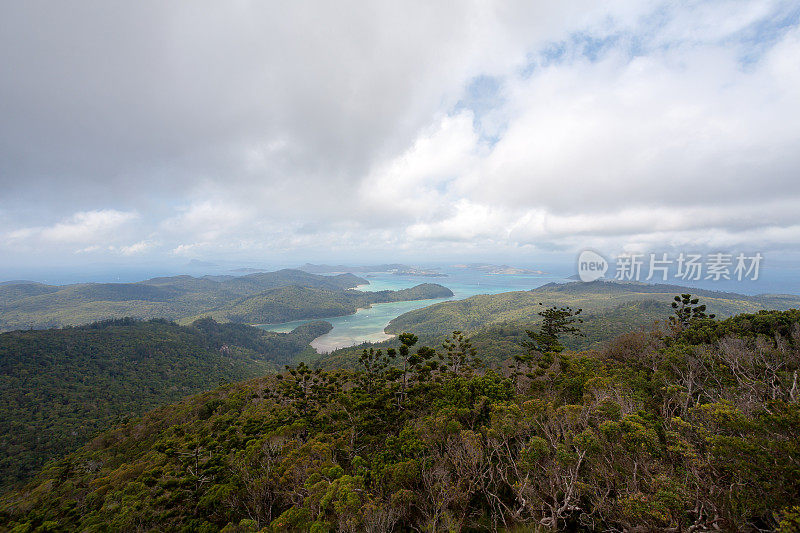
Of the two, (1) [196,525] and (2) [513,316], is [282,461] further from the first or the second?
(2) [513,316]

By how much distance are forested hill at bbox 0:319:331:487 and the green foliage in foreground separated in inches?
2016

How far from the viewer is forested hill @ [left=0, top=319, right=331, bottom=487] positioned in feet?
192

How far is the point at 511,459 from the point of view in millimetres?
11633

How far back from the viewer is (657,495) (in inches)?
283

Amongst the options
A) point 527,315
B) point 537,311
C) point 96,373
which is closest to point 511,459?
point 96,373

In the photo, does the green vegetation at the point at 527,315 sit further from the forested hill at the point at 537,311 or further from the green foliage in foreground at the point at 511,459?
the green foliage in foreground at the point at 511,459

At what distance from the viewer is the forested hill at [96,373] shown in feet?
192

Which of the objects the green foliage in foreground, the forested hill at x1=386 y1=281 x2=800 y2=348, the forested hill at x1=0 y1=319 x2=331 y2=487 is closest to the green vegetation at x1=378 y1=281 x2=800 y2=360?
the forested hill at x1=386 y1=281 x2=800 y2=348

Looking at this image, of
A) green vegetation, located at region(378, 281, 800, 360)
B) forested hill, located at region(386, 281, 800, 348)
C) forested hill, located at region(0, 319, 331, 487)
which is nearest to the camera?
forested hill, located at region(0, 319, 331, 487)

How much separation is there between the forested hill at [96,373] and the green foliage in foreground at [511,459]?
168ft

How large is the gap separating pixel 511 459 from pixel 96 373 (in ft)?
428

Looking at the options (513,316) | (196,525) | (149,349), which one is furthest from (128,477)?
(513,316)

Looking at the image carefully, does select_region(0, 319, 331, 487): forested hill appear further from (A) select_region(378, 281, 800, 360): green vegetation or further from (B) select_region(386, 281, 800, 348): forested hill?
(B) select_region(386, 281, 800, 348): forested hill

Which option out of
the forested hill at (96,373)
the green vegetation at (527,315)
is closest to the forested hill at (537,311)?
the green vegetation at (527,315)
